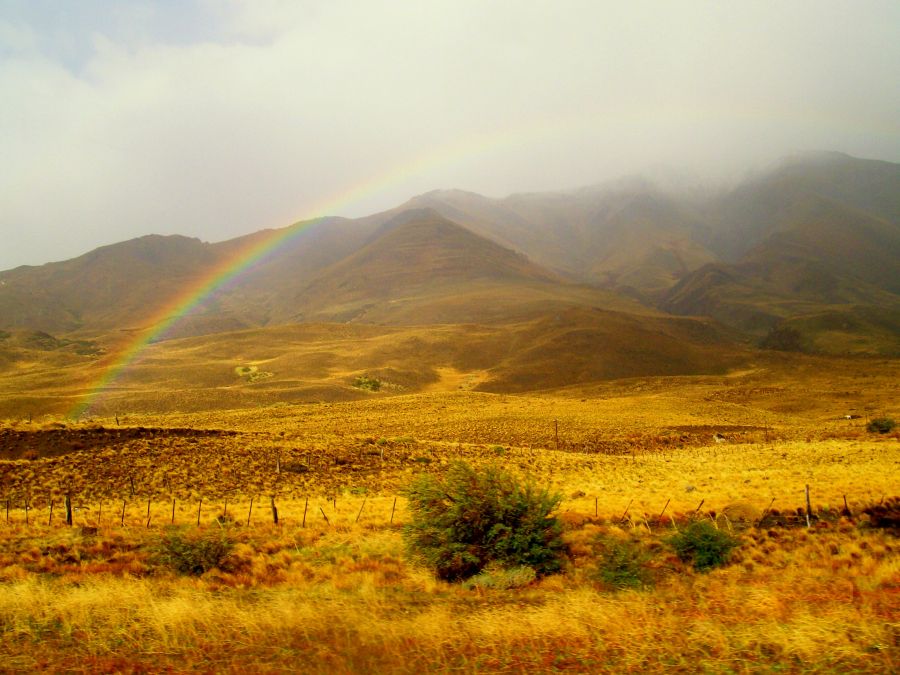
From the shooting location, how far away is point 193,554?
12.1 metres

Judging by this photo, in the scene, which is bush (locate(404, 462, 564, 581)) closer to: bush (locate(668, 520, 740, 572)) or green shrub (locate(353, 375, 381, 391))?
bush (locate(668, 520, 740, 572))

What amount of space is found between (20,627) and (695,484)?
22.3 m

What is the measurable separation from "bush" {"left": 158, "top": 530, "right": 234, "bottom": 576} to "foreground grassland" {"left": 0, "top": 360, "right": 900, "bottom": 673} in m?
0.40

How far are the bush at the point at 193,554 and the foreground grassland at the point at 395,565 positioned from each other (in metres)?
0.40

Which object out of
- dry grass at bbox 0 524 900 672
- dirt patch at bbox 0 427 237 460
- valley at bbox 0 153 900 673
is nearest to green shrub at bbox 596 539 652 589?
valley at bbox 0 153 900 673

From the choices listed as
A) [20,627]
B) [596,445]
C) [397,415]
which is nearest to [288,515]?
[20,627]

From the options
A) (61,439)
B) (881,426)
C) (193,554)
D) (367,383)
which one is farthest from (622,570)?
(367,383)

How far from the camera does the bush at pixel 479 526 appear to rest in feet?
38.7

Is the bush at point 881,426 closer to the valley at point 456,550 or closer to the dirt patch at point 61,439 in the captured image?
the valley at point 456,550

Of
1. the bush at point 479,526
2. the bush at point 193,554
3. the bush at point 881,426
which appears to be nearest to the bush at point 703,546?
the bush at point 479,526

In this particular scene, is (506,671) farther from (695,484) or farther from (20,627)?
(695,484)

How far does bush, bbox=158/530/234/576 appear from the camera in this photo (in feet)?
38.8

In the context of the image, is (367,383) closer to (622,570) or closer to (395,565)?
(395,565)

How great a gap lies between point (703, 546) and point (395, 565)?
6.92 meters
